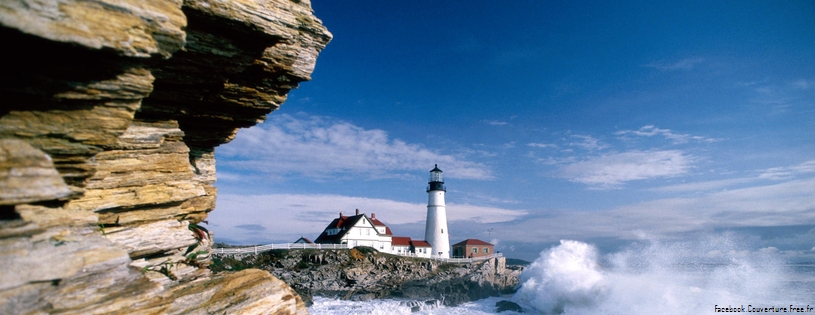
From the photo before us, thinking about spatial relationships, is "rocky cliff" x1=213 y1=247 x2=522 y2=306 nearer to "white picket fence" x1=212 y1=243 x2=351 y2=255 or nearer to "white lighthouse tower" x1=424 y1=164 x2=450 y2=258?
"white picket fence" x1=212 y1=243 x2=351 y2=255

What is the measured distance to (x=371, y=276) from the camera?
1693 inches

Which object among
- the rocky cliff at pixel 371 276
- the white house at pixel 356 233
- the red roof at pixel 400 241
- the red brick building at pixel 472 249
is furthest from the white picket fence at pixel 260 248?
the red brick building at pixel 472 249

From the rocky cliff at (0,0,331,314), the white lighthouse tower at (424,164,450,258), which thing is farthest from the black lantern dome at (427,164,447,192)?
the rocky cliff at (0,0,331,314)

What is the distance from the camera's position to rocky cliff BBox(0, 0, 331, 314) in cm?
491

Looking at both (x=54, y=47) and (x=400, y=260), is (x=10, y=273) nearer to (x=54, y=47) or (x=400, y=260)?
(x=54, y=47)

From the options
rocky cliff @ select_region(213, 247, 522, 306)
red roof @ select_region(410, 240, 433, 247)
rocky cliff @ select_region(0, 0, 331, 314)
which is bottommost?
rocky cliff @ select_region(213, 247, 522, 306)

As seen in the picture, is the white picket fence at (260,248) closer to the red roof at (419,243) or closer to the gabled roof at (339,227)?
the gabled roof at (339,227)

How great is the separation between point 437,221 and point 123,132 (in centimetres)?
5440

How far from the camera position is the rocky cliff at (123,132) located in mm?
4914

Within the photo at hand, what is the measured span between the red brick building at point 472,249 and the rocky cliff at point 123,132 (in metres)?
56.9

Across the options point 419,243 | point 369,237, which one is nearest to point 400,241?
point 419,243

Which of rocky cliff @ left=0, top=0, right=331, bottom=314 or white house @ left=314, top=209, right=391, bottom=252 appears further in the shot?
white house @ left=314, top=209, right=391, bottom=252

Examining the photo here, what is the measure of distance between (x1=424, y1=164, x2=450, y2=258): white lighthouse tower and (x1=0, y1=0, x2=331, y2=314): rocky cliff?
50079 millimetres

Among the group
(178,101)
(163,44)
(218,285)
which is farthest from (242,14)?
(218,285)
